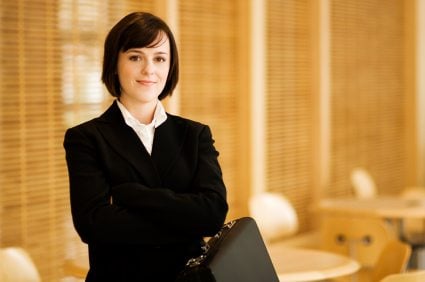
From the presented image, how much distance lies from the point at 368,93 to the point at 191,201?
226 inches

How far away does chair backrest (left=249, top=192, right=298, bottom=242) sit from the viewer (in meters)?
4.68

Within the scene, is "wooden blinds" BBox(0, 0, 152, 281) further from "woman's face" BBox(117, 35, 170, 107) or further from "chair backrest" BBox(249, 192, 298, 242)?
"woman's face" BBox(117, 35, 170, 107)

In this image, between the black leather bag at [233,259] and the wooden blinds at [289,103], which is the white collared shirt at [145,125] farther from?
the wooden blinds at [289,103]

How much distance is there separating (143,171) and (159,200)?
0.09 m

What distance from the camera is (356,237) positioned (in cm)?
439

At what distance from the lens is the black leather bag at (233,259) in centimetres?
165

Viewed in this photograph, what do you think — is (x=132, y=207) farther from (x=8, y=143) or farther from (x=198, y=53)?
(x=198, y=53)

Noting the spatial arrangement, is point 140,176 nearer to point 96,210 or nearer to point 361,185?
point 96,210

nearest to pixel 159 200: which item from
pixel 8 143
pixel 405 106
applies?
pixel 8 143

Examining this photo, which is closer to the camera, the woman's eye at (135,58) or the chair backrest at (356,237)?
the woman's eye at (135,58)

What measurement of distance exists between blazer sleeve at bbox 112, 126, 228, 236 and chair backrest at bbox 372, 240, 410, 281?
1.50 metres

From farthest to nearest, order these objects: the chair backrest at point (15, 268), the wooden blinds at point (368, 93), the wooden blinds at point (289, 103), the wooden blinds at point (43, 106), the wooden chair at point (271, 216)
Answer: the wooden blinds at point (368, 93) < the wooden blinds at point (289, 103) < the wooden chair at point (271, 216) < the wooden blinds at point (43, 106) < the chair backrest at point (15, 268)

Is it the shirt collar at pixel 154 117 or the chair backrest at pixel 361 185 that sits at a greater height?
the shirt collar at pixel 154 117

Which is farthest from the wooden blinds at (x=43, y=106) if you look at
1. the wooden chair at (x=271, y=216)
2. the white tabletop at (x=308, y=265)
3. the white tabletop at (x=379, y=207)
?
the white tabletop at (x=379, y=207)
